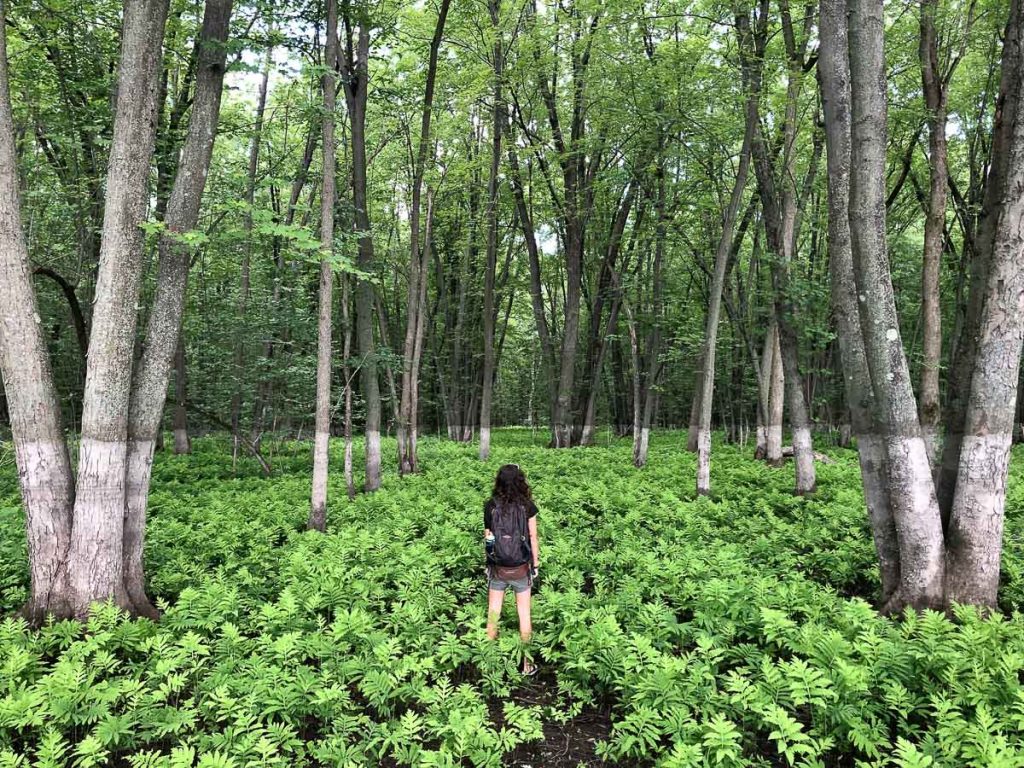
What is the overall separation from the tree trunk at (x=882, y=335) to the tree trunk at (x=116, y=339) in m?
6.48

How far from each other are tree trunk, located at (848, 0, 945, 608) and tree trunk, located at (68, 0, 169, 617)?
6.48 m

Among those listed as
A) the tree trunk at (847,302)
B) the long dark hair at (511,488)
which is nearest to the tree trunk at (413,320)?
the long dark hair at (511,488)

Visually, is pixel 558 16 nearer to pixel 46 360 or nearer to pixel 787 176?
pixel 787 176

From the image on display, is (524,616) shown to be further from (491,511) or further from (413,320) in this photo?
(413,320)

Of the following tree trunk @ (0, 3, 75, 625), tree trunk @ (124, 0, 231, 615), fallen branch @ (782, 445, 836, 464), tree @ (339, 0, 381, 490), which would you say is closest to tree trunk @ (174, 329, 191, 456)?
tree @ (339, 0, 381, 490)

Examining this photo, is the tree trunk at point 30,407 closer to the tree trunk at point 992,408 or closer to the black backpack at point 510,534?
the black backpack at point 510,534

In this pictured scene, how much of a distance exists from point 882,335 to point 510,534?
3.63 meters

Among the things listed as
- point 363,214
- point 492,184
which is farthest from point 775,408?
point 363,214

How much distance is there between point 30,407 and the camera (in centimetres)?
492

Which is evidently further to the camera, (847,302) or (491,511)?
(847,302)

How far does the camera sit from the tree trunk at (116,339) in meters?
4.98

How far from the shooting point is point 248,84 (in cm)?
1678

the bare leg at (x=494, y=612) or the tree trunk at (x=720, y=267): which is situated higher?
the tree trunk at (x=720, y=267)

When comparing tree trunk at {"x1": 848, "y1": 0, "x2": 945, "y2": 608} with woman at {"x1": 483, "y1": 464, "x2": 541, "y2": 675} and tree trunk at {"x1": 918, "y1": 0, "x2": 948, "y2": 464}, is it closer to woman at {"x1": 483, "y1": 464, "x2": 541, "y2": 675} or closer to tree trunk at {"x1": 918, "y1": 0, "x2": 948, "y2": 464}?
woman at {"x1": 483, "y1": 464, "x2": 541, "y2": 675}
